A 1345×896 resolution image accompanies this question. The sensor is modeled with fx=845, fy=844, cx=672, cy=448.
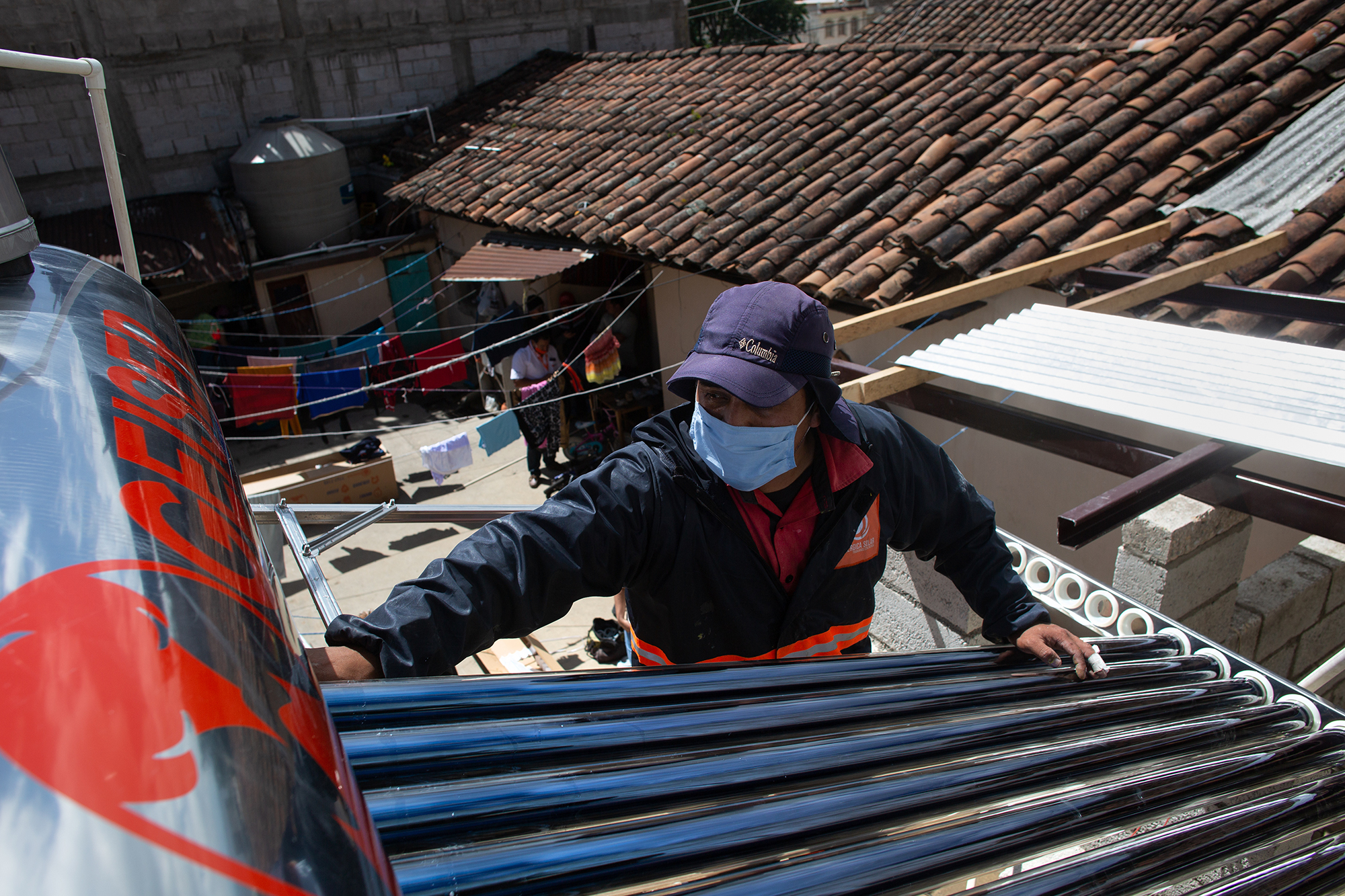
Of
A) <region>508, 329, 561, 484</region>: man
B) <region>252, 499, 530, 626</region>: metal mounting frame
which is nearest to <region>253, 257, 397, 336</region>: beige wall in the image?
<region>508, 329, 561, 484</region>: man

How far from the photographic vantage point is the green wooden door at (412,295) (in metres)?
13.5

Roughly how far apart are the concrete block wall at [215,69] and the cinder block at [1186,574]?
1400 centimetres

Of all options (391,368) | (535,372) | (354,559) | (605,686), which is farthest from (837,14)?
(605,686)

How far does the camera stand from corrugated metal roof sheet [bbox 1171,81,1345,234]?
468 centimetres

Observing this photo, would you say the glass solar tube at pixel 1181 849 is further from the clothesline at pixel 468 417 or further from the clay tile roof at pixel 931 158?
the clothesline at pixel 468 417

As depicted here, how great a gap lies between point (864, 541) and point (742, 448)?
376 millimetres

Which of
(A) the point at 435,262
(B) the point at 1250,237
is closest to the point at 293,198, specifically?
(A) the point at 435,262

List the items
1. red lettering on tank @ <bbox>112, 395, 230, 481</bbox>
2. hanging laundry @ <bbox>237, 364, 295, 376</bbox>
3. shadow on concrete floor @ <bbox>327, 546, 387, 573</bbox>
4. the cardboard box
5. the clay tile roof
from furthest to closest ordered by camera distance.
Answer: hanging laundry @ <bbox>237, 364, 295, 376</bbox>, the cardboard box, shadow on concrete floor @ <bbox>327, 546, 387, 573</bbox>, the clay tile roof, red lettering on tank @ <bbox>112, 395, 230, 481</bbox>

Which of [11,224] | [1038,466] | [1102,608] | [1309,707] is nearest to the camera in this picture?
[11,224]

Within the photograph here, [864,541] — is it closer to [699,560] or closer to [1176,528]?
[699,560]

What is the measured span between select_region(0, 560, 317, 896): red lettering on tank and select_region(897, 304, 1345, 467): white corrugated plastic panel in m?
2.45

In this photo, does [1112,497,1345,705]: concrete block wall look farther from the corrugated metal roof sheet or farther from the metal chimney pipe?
the metal chimney pipe

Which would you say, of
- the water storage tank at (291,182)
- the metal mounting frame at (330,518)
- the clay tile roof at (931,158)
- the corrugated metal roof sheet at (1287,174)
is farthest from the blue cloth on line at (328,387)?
the corrugated metal roof sheet at (1287,174)

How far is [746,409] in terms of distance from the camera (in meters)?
1.89
